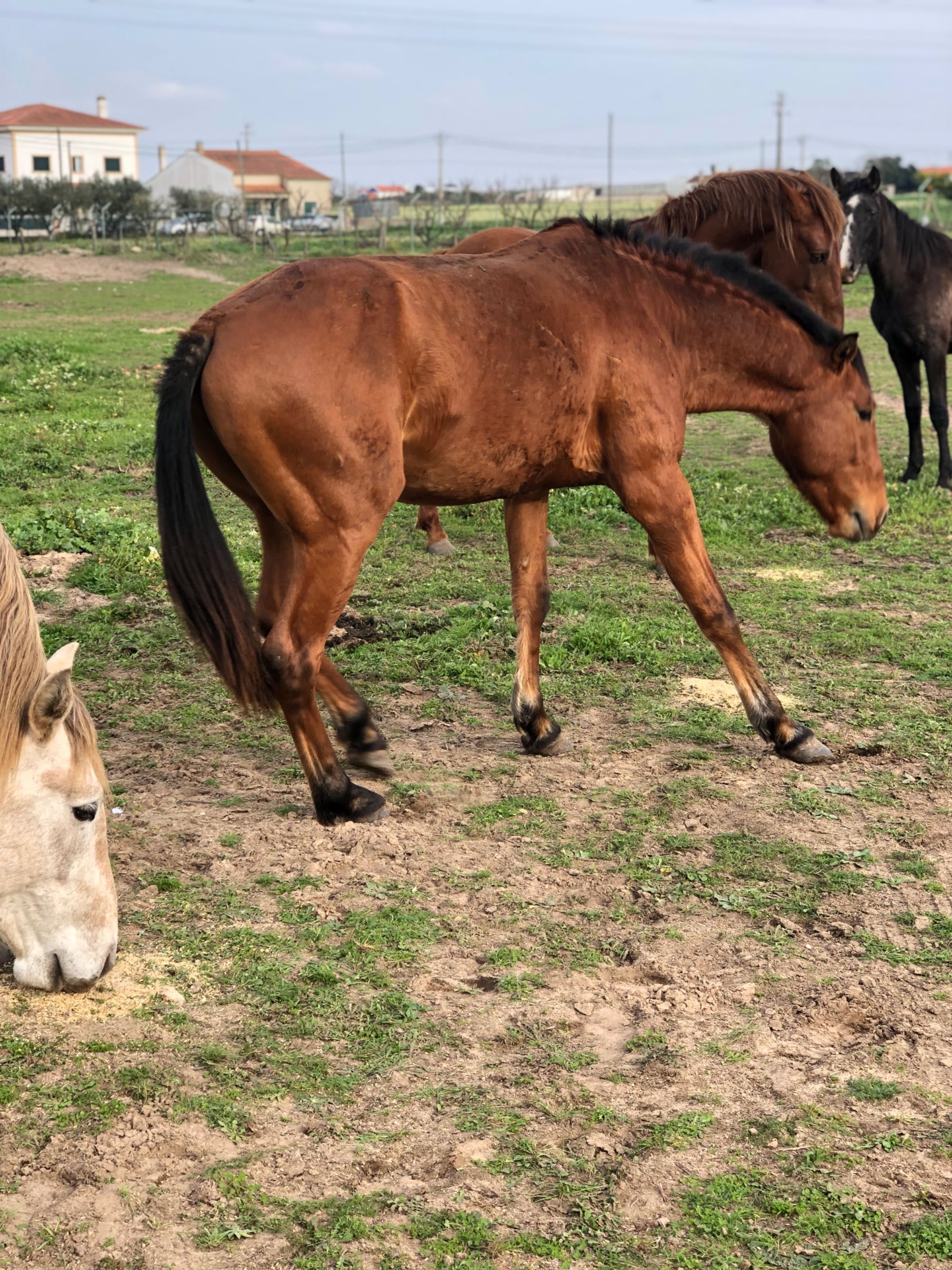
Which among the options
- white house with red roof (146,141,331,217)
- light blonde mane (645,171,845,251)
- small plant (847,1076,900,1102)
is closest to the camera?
small plant (847,1076,900,1102)

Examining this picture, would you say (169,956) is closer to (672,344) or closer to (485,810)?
(485,810)

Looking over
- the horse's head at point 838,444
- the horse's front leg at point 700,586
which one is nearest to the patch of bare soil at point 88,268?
the horse's head at point 838,444

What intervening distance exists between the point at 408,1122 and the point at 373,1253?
39 centimetres

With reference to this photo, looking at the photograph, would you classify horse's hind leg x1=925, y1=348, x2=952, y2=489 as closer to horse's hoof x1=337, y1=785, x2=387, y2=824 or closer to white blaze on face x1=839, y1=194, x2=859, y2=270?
white blaze on face x1=839, y1=194, x2=859, y2=270

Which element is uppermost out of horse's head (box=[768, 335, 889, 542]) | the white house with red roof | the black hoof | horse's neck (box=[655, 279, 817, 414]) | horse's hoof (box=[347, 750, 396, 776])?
the white house with red roof

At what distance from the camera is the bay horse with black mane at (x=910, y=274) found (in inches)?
374

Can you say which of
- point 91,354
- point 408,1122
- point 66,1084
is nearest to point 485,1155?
point 408,1122

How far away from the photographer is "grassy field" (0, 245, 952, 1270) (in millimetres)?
2355

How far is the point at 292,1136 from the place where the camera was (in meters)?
2.57

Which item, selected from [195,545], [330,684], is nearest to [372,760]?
[330,684]

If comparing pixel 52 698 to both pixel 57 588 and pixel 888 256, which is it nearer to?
pixel 57 588

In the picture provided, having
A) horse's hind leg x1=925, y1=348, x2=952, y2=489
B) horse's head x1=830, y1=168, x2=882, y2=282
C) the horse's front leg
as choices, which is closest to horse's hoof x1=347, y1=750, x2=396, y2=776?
the horse's front leg

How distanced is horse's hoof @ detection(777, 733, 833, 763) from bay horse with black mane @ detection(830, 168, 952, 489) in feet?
18.3

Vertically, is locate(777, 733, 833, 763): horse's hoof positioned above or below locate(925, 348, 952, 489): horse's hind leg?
below
